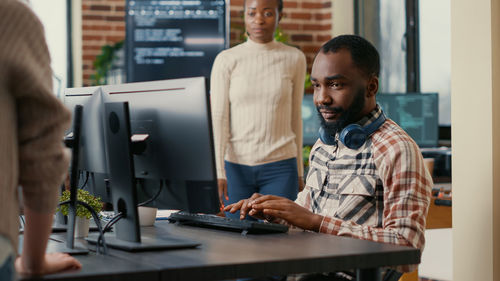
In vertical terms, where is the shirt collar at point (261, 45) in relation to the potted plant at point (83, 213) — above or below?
above

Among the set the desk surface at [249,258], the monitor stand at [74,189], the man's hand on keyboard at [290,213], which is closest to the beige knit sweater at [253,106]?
the man's hand on keyboard at [290,213]

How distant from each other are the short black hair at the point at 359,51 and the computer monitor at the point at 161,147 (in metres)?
0.59

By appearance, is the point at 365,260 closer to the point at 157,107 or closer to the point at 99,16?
the point at 157,107

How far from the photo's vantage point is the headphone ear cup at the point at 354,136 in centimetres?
190

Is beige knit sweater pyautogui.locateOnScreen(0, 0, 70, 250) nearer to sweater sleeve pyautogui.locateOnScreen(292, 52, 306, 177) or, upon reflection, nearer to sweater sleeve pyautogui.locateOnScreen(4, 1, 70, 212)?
sweater sleeve pyautogui.locateOnScreen(4, 1, 70, 212)

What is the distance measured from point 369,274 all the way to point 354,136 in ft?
1.54

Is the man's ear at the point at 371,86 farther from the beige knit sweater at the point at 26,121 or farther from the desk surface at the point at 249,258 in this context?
the beige knit sweater at the point at 26,121

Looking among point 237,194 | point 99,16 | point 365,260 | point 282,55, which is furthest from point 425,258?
point 99,16

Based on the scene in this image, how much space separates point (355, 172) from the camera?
74.7 inches

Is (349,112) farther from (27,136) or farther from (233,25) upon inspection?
(233,25)

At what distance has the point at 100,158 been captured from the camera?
180 centimetres

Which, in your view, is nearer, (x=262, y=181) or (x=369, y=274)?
(x=369, y=274)

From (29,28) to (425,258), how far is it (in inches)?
102

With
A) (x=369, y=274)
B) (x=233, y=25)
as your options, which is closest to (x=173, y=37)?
(x=233, y=25)
